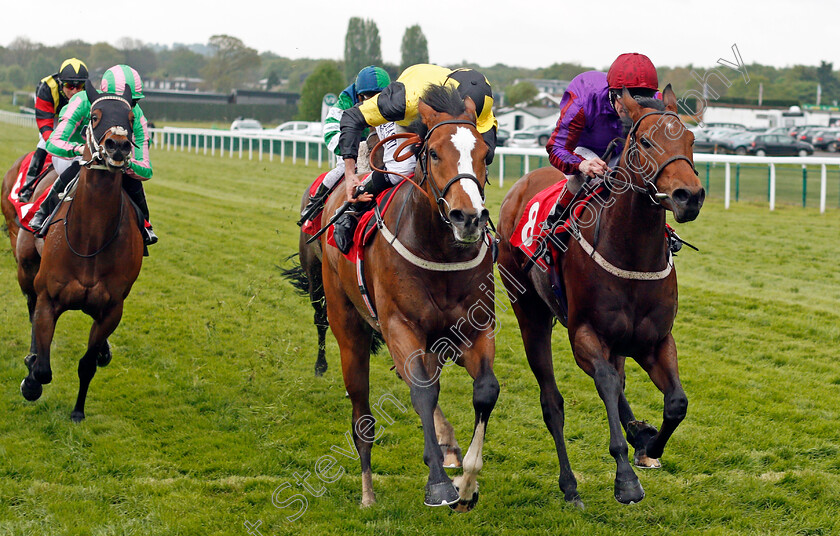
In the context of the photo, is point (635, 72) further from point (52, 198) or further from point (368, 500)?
point (52, 198)

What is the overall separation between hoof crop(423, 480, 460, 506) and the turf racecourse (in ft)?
2.37

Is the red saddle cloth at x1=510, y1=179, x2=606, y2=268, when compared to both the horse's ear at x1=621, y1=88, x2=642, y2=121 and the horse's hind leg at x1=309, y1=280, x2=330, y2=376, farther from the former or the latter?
the horse's hind leg at x1=309, y1=280, x2=330, y2=376

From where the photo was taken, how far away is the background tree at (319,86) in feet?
130

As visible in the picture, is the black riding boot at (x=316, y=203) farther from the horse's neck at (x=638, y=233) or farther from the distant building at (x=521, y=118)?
the distant building at (x=521, y=118)

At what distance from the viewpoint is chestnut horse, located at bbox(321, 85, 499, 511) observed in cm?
352

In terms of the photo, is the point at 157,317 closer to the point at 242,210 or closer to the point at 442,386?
the point at 442,386

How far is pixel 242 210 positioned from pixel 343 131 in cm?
1163

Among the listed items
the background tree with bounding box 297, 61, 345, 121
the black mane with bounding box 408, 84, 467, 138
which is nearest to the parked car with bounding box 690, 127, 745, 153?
the background tree with bounding box 297, 61, 345, 121

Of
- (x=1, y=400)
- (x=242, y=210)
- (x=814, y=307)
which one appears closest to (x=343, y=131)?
(x=1, y=400)

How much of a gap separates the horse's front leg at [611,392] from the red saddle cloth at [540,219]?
1.99 feet

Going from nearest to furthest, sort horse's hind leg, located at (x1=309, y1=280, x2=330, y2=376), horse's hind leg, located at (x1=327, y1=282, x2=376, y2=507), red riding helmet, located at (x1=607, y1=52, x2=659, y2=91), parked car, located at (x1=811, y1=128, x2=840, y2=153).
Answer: red riding helmet, located at (x1=607, y1=52, x2=659, y2=91), horse's hind leg, located at (x1=327, y1=282, x2=376, y2=507), horse's hind leg, located at (x1=309, y1=280, x2=330, y2=376), parked car, located at (x1=811, y1=128, x2=840, y2=153)

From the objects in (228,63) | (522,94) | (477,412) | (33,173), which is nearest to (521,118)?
(522,94)

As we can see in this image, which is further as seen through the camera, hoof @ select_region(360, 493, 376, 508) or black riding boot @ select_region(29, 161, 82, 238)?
black riding boot @ select_region(29, 161, 82, 238)

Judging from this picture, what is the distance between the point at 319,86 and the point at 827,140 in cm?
2210
